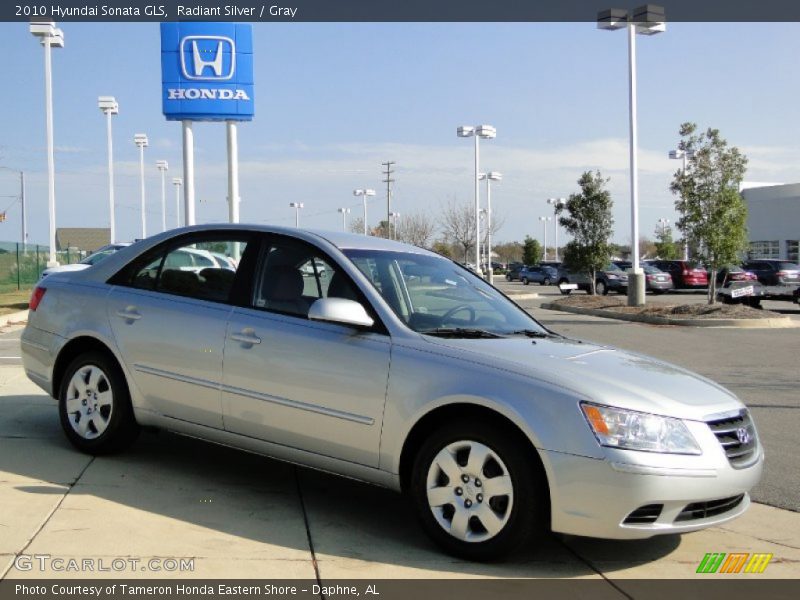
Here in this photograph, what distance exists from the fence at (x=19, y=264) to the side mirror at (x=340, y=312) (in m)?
30.3

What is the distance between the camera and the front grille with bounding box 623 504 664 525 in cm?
414

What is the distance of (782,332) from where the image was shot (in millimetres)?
19188

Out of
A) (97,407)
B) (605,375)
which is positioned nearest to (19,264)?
(97,407)

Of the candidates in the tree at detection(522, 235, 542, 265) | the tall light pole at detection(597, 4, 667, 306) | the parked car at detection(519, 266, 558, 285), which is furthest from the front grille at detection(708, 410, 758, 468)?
the tree at detection(522, 235, 542, 265)

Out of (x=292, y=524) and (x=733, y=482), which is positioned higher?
(x=733, y=482)

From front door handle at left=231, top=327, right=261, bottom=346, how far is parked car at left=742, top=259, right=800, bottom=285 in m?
29.1

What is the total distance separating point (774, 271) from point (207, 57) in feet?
69.9

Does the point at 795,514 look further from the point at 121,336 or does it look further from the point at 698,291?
the point at 698,291

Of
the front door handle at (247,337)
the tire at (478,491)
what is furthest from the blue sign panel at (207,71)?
the tire at (478,491)

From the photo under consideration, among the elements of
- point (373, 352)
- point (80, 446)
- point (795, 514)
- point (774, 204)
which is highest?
point (774, 204)

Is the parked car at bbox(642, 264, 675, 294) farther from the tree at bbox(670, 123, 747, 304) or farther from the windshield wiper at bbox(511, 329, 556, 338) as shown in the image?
the windshield wiper at bbox(511, 329, 556, 338)

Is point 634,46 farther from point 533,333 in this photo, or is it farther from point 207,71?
point 533,333

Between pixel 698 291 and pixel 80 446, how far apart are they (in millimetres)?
41128

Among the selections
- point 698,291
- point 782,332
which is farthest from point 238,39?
point 698,291
